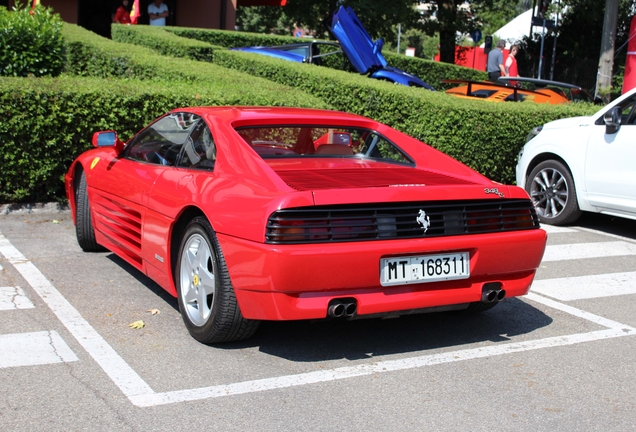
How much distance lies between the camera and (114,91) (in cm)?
875

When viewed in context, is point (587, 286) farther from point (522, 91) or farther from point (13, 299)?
point (522, 91)

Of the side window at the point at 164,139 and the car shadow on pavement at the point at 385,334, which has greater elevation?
the side window at the point at 164,139

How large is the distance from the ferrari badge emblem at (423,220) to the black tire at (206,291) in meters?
1.08

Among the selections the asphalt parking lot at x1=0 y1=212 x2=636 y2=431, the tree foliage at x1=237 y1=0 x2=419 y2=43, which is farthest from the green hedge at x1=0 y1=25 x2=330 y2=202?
the tree foliage at x1=237 y1=0 x2=419 y2=43

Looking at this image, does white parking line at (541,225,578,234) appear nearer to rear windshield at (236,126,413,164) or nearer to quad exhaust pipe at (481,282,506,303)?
rear windshield at (236,126,413,164)

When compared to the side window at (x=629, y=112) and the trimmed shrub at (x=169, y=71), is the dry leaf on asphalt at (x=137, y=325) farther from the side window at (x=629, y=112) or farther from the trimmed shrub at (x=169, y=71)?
the side window at (x=629, y=112)

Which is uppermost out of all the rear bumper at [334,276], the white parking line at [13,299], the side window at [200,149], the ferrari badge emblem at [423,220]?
the side window at [200,149]

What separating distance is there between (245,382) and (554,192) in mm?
6066

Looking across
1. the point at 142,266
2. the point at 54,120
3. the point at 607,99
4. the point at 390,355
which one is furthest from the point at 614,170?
the point at 607,99

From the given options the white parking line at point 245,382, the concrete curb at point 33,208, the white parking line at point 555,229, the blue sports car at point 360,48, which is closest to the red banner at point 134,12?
the blue sports car at point 360,48

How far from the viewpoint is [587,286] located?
647 centimetres

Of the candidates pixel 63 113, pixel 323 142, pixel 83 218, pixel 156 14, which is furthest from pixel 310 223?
pixel 156 14

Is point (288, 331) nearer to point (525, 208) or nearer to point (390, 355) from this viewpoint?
point (390, 355)

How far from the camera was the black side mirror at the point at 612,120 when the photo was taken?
325 inches
